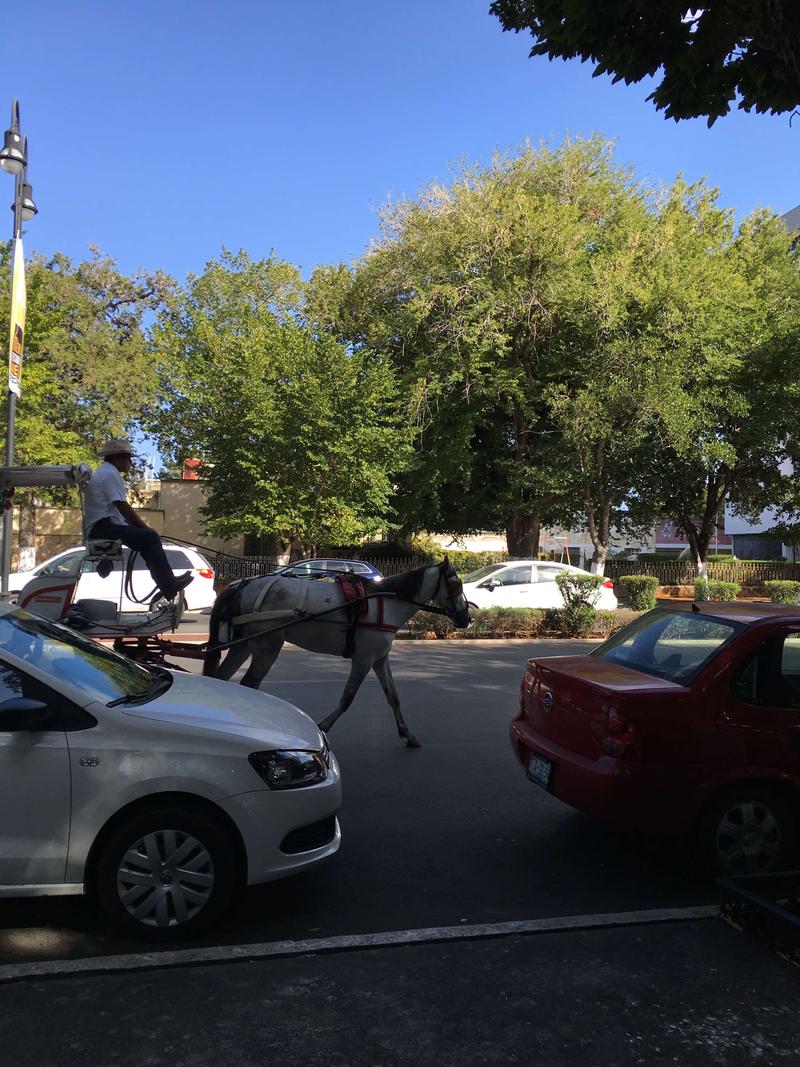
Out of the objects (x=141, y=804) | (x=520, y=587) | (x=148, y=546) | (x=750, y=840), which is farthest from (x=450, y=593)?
(x=520, y=587)

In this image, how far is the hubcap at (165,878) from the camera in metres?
3.80

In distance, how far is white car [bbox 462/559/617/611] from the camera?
1984 cm

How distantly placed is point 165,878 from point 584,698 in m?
2.52

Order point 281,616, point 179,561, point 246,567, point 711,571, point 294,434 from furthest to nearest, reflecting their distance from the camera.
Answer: point 711,571, point 246,567, point 294,434, point 179,561, point 281,616

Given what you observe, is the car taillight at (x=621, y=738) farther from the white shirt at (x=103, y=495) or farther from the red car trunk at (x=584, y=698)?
the white shirt at (x=103, y=495)

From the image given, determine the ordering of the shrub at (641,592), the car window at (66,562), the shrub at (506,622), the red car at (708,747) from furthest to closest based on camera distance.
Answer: the shrub at (641,592) < the shrub at (506,622) < the car window at (66,562) < the red car at (708,747)

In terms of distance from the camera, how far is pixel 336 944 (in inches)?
152

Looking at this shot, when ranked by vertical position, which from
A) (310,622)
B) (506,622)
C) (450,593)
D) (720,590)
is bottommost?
(506,622)

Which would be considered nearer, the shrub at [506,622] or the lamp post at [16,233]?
the lamp post at [16,233]

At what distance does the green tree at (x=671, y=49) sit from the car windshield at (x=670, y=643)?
358 centimetres

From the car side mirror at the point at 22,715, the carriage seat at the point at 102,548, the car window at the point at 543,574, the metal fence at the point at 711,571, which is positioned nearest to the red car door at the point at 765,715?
the car side mirror at the point at 22,715

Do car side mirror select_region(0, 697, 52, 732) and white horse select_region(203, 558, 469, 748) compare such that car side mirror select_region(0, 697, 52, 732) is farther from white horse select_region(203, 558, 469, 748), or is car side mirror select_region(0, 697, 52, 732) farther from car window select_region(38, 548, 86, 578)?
car window select_region(38, 548, 86, 578)

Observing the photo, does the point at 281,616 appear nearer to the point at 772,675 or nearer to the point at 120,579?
the point at 772,675

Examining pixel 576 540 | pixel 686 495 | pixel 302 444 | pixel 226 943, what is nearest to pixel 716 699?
pixel 226 943
